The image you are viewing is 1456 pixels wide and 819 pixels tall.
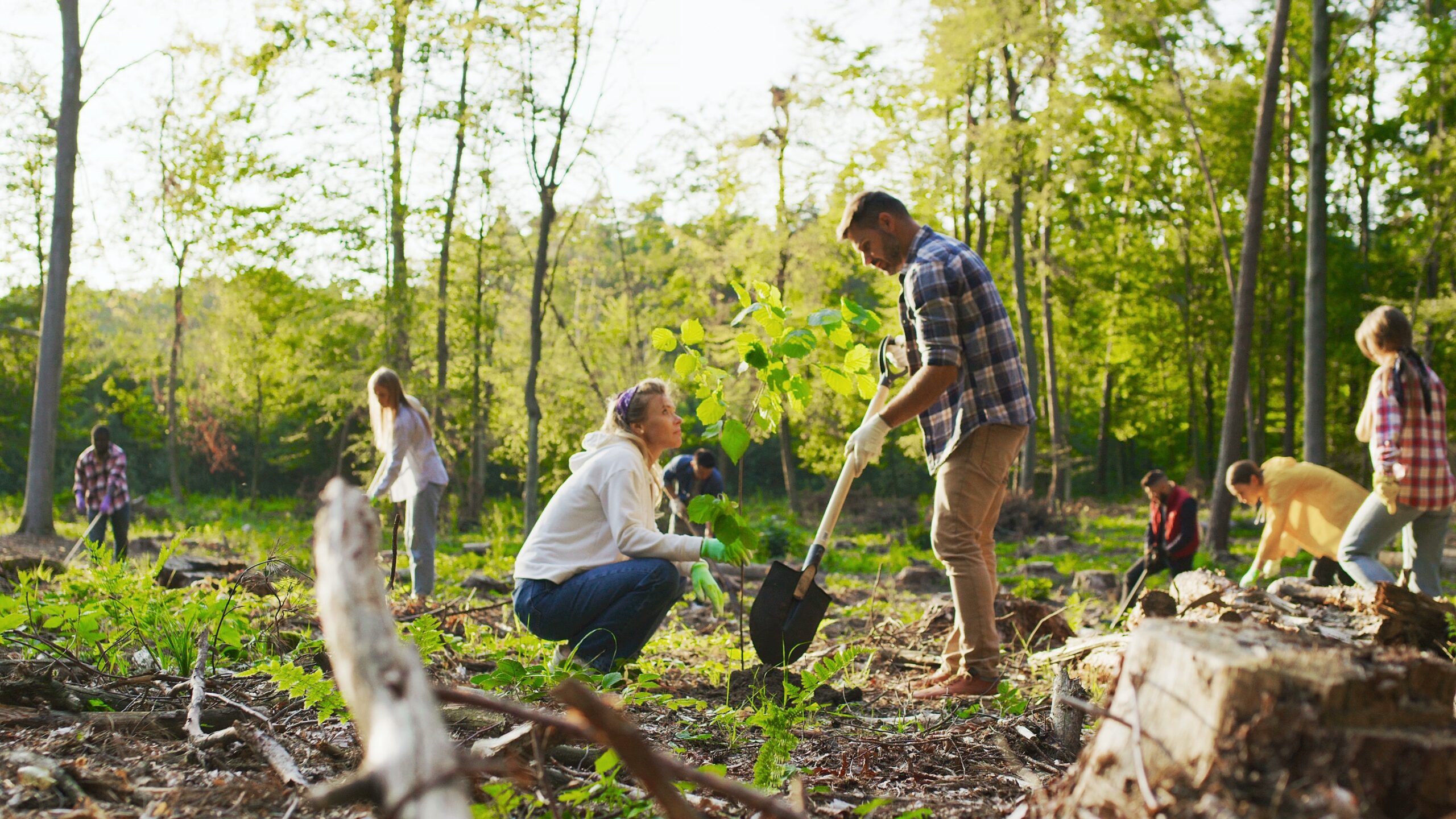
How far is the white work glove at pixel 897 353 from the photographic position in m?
4.27

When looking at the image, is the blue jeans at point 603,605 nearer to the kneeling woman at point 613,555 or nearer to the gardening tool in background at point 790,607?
the kneeling woman at point 613,555

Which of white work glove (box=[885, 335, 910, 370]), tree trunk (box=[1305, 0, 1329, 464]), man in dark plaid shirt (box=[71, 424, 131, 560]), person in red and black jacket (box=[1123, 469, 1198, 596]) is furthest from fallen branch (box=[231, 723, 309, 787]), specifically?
tree trunk (box=[1305, 0, 1329, 464])

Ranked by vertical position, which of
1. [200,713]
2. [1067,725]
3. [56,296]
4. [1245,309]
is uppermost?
[56,296]

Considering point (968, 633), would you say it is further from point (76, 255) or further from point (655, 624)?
point (76, 255)

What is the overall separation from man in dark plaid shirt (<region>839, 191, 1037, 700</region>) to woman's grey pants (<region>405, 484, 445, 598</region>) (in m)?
3.66

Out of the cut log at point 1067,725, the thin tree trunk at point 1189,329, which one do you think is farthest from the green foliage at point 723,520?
the thin tree trunk at point 1189,329

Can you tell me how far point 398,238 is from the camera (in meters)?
15.3

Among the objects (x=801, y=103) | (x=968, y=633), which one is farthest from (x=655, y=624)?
(x=801, y=103)

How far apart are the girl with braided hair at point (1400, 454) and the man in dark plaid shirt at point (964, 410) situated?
7.22 ft

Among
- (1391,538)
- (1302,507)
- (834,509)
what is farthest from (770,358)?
(1302,507)

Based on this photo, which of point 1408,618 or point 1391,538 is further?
point 1391,538

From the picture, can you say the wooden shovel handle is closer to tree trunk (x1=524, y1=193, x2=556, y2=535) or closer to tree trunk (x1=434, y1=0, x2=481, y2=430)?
tree trunk (x1=524, y1=193, x2=556, y2=535)

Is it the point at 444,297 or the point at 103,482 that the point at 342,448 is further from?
the point at 103,482

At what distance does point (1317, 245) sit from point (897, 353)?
7991 millimetres
